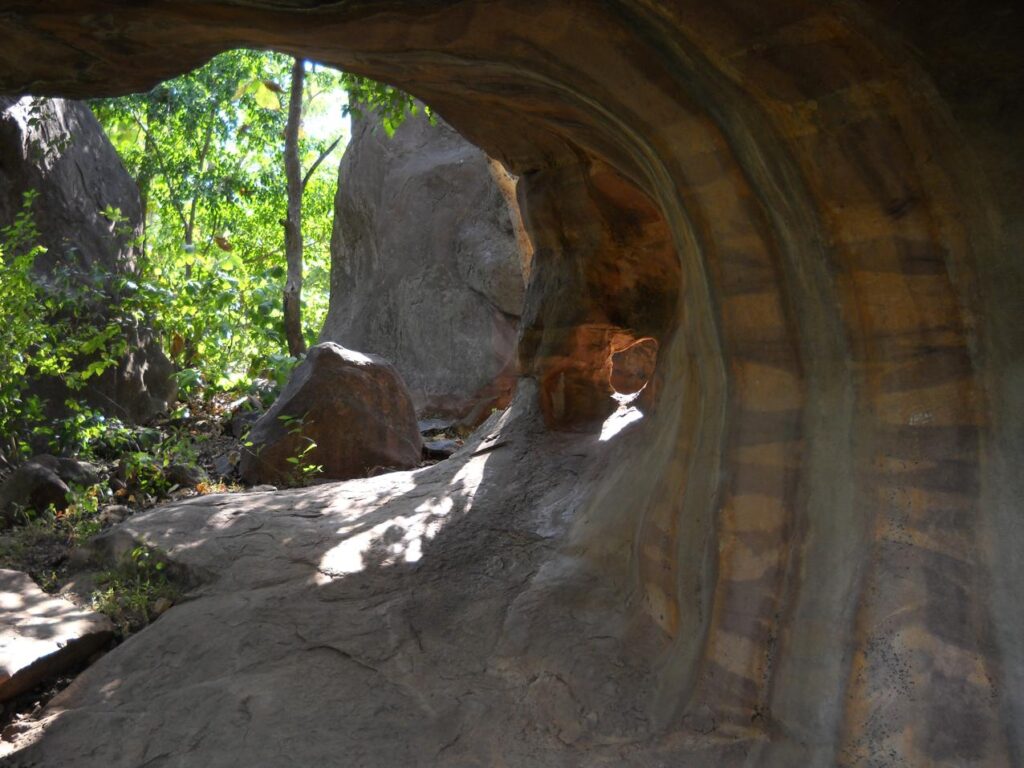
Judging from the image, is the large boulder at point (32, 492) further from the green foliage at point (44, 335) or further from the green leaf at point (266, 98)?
the green leaf at point (266, 98)

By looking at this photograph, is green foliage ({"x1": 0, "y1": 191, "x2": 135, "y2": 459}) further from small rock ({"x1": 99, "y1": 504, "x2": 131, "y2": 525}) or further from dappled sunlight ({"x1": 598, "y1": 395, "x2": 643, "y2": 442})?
dappled sunlight ({"x1": 598, "y1": 395, "x2": 643, "y2": 442})

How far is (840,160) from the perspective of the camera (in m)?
2.92

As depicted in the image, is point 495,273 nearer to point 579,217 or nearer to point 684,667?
point 579,217

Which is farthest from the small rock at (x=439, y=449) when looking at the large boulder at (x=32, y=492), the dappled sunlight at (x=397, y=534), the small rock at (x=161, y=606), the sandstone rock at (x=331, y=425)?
the small rock at (x=161, y=606)

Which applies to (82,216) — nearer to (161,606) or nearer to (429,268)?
(429,268)

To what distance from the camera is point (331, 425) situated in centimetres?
800

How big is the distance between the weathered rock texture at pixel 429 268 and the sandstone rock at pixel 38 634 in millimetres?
6681

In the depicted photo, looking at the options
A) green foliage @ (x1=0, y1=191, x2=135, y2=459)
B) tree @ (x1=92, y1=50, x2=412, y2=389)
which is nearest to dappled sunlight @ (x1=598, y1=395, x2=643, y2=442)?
tree @ (x1=92, y1=50, x2=412, y2=389)

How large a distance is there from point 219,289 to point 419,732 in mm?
6076

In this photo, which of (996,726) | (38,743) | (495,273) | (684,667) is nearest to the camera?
(996,726)

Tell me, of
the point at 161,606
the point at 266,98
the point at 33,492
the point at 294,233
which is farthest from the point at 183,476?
the point at 266,98

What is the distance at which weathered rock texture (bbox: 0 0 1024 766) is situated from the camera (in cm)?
279

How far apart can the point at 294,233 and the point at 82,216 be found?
7.09 ft

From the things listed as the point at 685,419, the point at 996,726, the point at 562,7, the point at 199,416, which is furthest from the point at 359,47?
the point at 199,416
